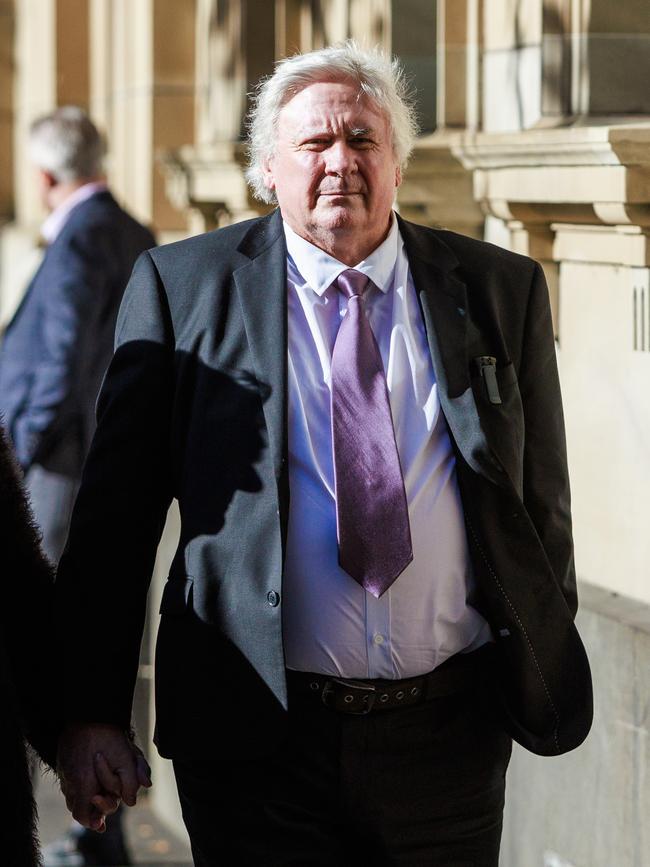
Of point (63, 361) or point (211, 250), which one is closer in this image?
point (211, 250)

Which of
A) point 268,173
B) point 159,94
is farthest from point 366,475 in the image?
point 159,94

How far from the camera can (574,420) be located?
5.07 metres

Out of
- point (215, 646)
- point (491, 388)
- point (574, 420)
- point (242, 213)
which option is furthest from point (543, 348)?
point (242, 213)

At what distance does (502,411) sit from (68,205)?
3679 millimetres

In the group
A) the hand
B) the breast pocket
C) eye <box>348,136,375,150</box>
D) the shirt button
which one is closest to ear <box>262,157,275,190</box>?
eye <box>348,136,375,150</box>

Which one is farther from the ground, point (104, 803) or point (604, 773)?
point (104, 803)

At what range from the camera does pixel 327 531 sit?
3.44 m

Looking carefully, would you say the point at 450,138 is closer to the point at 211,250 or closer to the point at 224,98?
the point at 211,250

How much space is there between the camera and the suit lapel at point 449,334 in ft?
11.4

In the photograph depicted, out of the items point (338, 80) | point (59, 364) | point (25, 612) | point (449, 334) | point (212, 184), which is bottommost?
point (25, 612)

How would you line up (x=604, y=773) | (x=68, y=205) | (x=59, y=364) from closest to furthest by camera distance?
(x=604, y=773) < (x=59, y=364) < (x=68, y=205)

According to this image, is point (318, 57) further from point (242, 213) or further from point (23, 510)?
point (242, 213)

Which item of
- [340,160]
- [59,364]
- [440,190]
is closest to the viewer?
[340,160]

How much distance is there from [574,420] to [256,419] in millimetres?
1790
